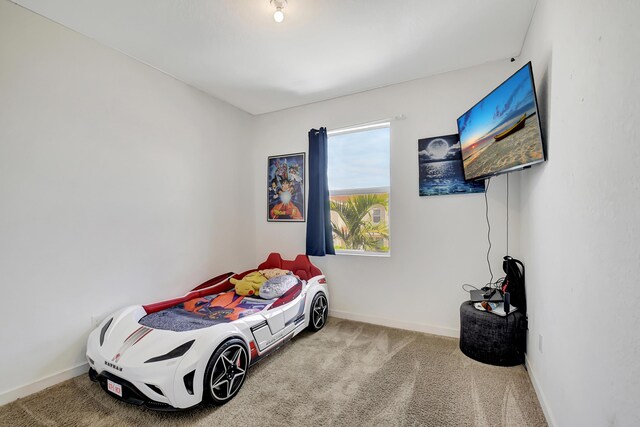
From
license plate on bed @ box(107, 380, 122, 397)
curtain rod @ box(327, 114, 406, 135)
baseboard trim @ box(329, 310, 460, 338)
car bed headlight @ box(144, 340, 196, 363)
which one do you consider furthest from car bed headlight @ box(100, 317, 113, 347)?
curtain rod @ box(327, 114, 406, 135)

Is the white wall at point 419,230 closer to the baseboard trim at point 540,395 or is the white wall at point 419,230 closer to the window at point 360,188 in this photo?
the window at point 360,188

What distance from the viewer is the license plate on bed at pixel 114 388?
1.68 metres

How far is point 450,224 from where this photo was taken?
2738 millimetres

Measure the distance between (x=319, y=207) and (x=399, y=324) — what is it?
1.54 m

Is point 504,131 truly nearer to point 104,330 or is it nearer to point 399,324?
point 399,324

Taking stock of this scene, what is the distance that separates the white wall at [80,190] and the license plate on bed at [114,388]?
2.18ft

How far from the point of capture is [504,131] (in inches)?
74.8

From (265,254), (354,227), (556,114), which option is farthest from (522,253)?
(265,254)

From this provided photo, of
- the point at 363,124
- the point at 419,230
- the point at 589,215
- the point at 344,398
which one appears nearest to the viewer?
the point at 589,215

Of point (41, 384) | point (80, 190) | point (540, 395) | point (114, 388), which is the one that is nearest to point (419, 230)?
point (540, 395)

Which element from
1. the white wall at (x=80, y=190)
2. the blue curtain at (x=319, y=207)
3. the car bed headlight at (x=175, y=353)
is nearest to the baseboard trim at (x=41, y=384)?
the white wall at (x=80, y=190)

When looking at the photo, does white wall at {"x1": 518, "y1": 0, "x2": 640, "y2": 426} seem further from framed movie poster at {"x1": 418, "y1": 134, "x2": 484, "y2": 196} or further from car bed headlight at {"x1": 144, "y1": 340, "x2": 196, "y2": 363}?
car bed headlight at {"x1": 144, "y1": 340, "x2": 196, "y2": 363}

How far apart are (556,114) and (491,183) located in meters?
1.16

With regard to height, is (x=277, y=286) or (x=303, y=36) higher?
(x=303, y=36)
